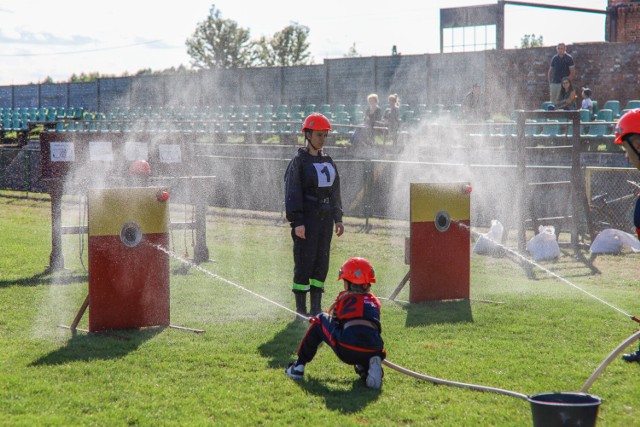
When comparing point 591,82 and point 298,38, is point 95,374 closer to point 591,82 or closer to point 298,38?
point 591,82

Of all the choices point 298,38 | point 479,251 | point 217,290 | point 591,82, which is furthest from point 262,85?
point 298,38

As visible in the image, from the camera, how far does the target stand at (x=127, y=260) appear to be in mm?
8016

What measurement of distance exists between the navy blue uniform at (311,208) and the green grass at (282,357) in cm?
60

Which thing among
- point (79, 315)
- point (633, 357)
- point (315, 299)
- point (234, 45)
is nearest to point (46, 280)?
point (79, 315)

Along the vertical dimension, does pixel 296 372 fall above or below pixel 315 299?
below

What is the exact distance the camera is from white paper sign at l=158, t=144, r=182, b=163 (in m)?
13.4

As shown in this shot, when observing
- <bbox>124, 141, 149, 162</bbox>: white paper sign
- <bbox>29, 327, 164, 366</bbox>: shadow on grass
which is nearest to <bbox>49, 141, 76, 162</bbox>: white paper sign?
<bbox>124, 141, 149, 162</bbox>: white paper sign

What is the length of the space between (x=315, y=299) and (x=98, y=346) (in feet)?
7.83

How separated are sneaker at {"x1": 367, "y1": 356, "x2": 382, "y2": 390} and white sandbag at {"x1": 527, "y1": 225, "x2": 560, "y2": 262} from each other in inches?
326

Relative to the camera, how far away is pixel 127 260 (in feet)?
26.7

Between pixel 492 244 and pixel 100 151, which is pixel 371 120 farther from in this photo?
pixel 100 151

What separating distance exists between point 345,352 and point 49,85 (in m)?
49.0

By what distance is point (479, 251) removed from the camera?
14617mm

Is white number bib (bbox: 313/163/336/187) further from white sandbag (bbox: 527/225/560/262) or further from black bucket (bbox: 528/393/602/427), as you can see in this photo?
white sandbag (bbox: 527/225/560/262)
